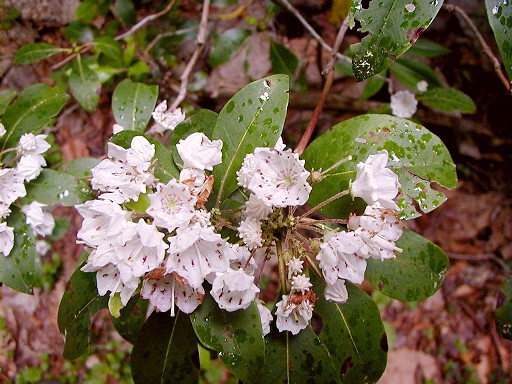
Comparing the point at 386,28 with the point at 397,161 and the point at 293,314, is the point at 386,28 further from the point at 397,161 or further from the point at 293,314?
the point at 293,314

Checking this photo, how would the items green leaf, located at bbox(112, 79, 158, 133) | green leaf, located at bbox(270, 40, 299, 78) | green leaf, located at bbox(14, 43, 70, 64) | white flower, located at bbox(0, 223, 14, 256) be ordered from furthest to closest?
1. green leaf, located at bbox(270, 40, 299, 78)
2. green leaf, located at bbox(14, 43, 70, 64)
3. green leaf, located at bbox(112, 79, 158, 133)
4. white flower, located at bbox(0, 223, 14, 256)

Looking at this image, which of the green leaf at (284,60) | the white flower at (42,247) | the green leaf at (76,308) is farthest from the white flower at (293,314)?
the white flower at (42,247)

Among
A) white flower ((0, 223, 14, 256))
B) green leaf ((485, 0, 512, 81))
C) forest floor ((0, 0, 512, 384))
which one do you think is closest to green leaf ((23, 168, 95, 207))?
white flower ((0, 223, 14, 256))

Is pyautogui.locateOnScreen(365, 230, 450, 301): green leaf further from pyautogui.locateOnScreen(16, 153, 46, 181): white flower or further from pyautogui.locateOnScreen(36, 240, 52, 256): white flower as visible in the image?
pyautogui.locateOnScreen(36, 240, 52, 256): white flower

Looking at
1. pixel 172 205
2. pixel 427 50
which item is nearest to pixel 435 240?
pixel 427 50

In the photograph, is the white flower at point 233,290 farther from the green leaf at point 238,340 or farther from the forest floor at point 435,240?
the forest floor at point 435,240

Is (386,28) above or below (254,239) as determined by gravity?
above
